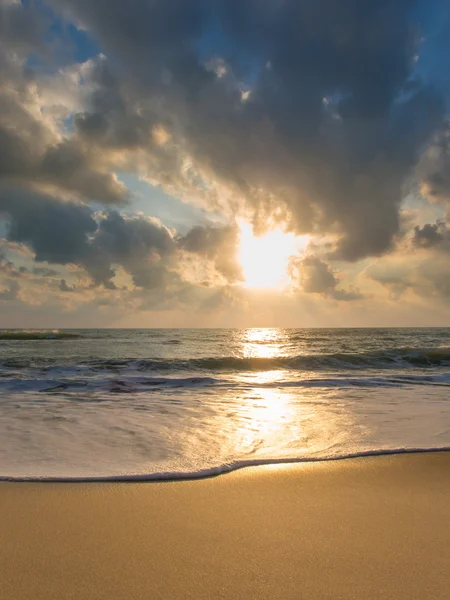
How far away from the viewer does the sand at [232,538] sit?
187cm

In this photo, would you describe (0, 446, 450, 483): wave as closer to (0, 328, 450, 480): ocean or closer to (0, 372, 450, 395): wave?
(0, 328, 450, 480): ocean

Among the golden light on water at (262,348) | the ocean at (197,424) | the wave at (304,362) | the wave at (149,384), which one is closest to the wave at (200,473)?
the ocean at (197,424)

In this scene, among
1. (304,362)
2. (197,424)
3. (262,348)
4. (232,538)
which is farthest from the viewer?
(262,348)

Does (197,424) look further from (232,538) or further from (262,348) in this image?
(262,348)

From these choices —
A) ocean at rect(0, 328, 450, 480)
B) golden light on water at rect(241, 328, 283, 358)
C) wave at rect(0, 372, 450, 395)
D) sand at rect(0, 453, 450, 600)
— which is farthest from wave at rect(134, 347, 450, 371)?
sand at rect(0, 453, 450, 600)

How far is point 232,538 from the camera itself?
2.33m

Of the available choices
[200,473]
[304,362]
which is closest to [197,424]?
[200,473]

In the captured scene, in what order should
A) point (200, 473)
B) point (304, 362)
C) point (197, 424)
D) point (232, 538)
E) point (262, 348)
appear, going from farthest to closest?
point (262, 348) < point (304, 362) < point (197, 424) < point (200, 473) < point (232, 538)

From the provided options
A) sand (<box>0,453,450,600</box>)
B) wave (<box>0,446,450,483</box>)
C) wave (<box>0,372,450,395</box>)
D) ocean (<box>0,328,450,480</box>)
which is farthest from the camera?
wave (<box>0,372,450,395</box>)

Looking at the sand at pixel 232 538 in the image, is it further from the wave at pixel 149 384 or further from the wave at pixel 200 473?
the wave at pixel 149 384

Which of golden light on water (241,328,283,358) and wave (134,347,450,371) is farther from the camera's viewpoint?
golden light on water (241,328,283,358)

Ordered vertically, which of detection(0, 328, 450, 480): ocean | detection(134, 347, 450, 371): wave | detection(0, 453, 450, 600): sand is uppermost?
detection(0, 453, 450, 600): sand

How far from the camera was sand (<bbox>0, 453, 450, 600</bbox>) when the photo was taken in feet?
6.14

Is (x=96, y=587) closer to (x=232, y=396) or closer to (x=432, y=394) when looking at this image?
(x=232, y=396)
